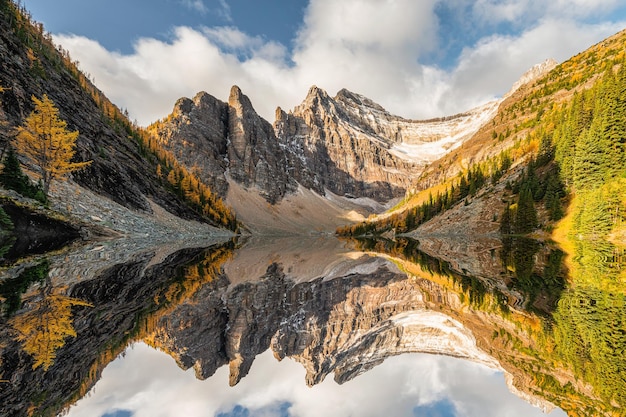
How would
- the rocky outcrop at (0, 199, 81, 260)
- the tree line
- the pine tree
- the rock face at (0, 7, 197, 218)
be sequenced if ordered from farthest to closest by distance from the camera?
the tree line, the pine tree, the rock face at (0, 7, 197, 218), the rocky outcrop at (0, 199, 81, 260)

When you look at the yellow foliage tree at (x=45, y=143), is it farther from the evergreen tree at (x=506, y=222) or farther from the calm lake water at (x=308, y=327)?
the evergreen tree at (x=506, y=222)

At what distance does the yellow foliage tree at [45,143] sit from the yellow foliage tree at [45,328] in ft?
127

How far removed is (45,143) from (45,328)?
44170 millimetres

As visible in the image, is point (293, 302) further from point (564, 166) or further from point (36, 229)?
point (564, 166)

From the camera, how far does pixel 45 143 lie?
42.7m

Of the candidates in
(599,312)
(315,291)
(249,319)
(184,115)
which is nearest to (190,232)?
(315,291)

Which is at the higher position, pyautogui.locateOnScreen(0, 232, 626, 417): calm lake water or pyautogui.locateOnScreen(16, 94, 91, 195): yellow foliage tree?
pyautogui.locateOnScreen(16, 94, 91, 195): yellow foliage tree

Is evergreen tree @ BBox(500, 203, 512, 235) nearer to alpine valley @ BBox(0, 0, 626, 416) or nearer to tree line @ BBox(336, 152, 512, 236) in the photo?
alpine valley @ BBox(0, 0, 626, 416)

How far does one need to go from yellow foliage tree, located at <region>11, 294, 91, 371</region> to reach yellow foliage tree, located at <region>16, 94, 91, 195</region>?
127ft

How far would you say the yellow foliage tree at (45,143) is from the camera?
42031 millimetres

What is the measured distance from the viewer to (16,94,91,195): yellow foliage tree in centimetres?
4203

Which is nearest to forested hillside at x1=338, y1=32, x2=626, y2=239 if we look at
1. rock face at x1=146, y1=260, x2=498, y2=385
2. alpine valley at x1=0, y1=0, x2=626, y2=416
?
alpine valley at x1=0, y1=0, x2=626, y2=416

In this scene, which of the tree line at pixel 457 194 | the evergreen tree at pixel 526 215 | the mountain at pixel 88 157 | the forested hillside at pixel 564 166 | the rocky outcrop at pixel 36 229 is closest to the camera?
the rocky outcrop at pixel 36 229

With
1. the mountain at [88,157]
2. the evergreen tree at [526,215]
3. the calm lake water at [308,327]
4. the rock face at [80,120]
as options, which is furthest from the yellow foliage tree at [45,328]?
the evergreen tree at [526,215]
